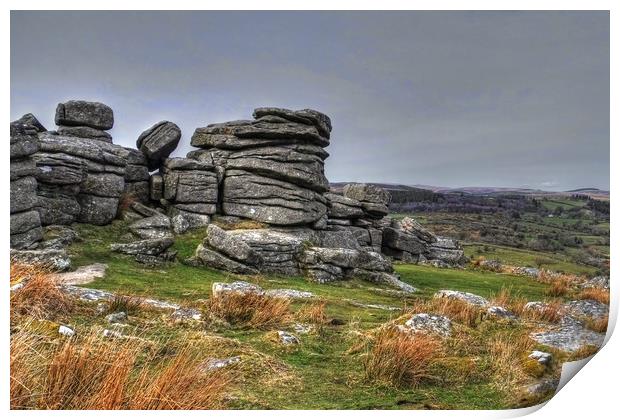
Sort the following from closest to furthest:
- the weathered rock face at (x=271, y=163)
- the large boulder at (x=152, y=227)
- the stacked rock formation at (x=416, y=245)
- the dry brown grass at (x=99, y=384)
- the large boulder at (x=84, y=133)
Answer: the dry brown grass at (x=99, y=384) < the large boulder at (x=152, y=227) < the large boulder at (x=84, y=133) < the weathered rock face at (x=271, y=163) < the stacked rock formation at (x=416, y=245)

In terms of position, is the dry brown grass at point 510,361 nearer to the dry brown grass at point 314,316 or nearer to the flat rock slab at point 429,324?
the flat rock slab at point 429,324

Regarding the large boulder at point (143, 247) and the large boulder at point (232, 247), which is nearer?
the large boulder at point (143, 247)

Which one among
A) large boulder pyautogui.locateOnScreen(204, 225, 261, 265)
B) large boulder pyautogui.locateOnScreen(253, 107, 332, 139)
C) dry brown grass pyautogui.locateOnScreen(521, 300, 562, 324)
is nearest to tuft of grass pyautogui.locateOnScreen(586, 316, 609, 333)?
dry brown grass pyautogui.locateOnScreen(521, 300, 562, 324)

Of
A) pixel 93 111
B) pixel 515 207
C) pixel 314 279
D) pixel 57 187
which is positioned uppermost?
pixel 93 111

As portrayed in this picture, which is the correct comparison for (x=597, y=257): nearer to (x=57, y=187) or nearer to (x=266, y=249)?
(x=266, y=249)

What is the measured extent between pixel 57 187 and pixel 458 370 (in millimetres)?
17624

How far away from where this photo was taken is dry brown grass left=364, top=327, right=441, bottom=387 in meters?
6.59

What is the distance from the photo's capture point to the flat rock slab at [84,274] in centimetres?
1219

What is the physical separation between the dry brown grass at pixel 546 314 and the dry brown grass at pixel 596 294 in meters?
1.08

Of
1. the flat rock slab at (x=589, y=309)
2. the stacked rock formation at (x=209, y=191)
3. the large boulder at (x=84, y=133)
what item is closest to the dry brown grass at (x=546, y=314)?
the flat rock slab at (x=589, y=309)

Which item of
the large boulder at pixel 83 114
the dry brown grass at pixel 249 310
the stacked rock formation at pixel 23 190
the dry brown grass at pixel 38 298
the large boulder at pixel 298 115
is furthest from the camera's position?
the large boulder at pixel 298 115

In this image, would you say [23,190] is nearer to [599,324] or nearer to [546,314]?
[546,314]

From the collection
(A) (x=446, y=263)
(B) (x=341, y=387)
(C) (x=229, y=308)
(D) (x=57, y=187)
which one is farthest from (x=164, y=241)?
(A) (x=446, y=263)

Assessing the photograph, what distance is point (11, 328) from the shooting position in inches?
263
